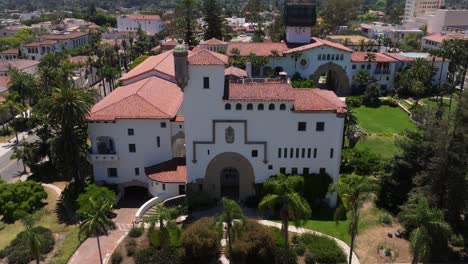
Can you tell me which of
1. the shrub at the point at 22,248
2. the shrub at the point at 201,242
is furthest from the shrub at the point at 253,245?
the shrub at the point at 22,248

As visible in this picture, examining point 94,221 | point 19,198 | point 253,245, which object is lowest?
point 19,198

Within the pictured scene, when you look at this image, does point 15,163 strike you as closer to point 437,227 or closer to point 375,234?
point 375,234

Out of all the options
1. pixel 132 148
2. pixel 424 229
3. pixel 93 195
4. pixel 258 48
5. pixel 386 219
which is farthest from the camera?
pixel 258 48

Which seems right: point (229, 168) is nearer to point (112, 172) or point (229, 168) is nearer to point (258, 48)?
point (112, 172)

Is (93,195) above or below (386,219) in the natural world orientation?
above

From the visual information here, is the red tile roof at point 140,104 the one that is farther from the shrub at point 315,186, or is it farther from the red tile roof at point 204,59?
the shrub at point 315,186

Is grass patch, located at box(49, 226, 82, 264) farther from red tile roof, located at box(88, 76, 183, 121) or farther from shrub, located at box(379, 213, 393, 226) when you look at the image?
shrub, located at box(379, 213, 393, 226)

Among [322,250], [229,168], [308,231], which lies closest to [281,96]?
[229,168]
